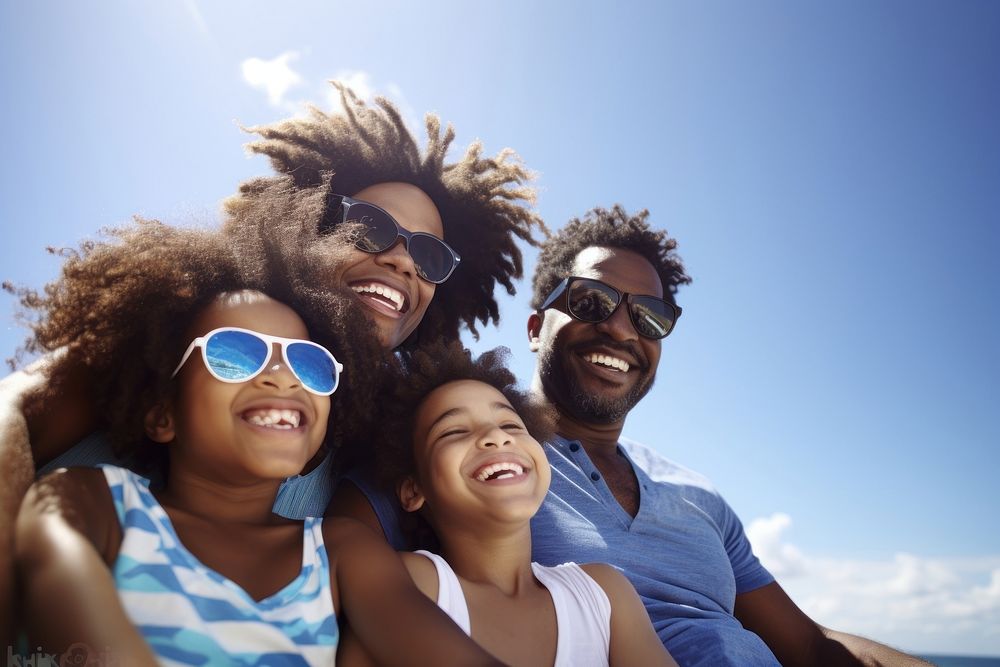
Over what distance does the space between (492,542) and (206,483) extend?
1.07 meters

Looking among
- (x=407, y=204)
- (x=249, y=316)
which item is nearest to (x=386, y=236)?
(x=407, y=204)

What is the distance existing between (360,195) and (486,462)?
1934mm

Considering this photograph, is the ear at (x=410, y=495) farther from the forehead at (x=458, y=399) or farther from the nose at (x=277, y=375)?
the nose at (x=277, y=375)

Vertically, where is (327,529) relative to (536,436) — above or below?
below

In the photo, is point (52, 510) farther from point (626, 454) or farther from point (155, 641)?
point (626, 454)

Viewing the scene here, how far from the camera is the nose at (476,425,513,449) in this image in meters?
2.78

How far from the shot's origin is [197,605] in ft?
6.52

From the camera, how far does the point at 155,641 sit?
6.26ft

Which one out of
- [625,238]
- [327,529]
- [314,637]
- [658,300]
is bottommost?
[314,637]

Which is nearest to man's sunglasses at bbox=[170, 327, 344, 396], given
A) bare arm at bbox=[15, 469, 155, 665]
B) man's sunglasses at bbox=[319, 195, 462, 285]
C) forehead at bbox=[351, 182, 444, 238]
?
bare arm at bbox=[15, 469, 155, 665]

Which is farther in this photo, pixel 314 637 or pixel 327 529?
pixel 327 529

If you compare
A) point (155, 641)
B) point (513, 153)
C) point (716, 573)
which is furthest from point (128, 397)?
point (513, 153)

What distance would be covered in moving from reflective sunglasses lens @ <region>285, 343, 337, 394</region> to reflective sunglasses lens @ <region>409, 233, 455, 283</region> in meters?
1.37

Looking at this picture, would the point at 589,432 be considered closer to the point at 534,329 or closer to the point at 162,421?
the point at 534,329
